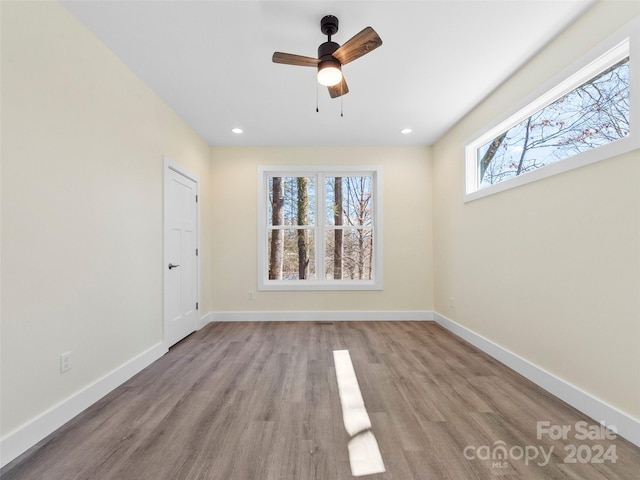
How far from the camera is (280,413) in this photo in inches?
72.2

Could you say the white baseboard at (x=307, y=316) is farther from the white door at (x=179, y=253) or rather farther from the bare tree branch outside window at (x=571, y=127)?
the bare tree branch outside window at (x=571, y=127)

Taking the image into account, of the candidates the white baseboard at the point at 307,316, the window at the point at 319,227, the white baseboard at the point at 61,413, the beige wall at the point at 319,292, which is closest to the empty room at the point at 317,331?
the white baseboard at the point at 61,413

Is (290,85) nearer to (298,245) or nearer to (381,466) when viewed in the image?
(298,245)

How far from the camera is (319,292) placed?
425 cm

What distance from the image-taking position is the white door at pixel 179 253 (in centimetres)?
301

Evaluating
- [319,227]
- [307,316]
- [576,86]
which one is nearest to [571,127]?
[576,86]

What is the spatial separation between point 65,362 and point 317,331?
Result: 2509 millimetres

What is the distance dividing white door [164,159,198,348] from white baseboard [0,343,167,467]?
0.61m

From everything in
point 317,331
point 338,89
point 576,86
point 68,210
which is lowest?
point 317,331

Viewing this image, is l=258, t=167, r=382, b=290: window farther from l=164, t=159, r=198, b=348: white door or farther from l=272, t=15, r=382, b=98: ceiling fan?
l=272, t=15, r=382, b=98: ceiling fan

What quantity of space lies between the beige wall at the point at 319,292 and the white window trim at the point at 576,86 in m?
1.39

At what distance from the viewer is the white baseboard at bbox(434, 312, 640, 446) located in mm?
1568

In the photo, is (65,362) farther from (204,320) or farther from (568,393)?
(568,393)

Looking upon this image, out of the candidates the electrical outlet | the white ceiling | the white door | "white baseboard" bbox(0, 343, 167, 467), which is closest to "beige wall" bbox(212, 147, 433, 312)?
the white door
